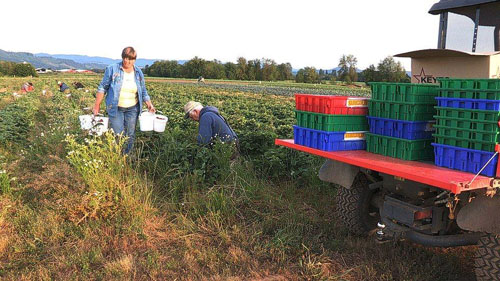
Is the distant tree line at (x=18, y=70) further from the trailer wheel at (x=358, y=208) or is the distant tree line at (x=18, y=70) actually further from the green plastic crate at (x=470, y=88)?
the green plastic crate at (x=470, y=88)

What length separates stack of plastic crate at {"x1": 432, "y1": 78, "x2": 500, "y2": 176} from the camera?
266 centimetres

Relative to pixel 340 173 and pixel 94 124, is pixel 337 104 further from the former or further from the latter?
pixel 94 124

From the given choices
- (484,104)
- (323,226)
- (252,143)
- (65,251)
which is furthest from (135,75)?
(484,104)

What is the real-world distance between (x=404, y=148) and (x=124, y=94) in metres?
4.35

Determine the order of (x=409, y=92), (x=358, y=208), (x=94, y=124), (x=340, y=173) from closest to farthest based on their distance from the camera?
(x=409, y=92) < (x=340, y=173) < (x=358, y=208) < (x=94, y=124)

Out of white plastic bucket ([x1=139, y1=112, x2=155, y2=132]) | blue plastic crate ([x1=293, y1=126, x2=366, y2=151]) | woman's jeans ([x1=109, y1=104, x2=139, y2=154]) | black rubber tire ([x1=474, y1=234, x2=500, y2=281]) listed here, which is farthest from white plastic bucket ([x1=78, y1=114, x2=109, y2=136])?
black rubber tire ([x1=474, y1=234, x2=500, y2=281])

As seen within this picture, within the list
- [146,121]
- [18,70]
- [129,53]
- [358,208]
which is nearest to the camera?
[358,208]

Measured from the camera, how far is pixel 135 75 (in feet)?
20.6

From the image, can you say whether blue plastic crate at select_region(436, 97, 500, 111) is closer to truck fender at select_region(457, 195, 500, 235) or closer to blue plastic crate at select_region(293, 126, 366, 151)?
truck fender at select_region(457, 195, 500, 235)

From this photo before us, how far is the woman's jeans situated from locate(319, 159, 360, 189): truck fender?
321 centimetres

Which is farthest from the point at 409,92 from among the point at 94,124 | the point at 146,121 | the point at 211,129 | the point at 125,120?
the point at 125,120

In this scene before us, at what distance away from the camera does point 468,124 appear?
2807 mm

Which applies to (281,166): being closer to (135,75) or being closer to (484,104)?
(135,75)

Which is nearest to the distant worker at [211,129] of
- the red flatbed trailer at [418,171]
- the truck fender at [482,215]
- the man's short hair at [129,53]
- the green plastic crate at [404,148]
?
the man's short hair at [129,53]
